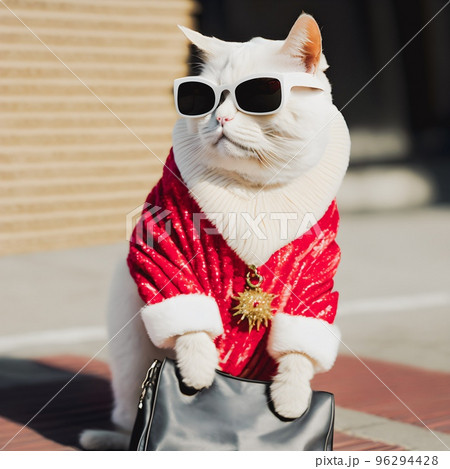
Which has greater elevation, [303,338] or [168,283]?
[168,283]

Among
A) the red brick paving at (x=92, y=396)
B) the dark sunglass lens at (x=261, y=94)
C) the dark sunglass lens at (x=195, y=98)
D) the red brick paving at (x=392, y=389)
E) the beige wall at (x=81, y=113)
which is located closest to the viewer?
the dark sunglass lens at (x=261, y=94)

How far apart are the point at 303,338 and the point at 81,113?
18.8ft

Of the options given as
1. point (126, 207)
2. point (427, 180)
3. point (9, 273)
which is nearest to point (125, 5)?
point (126, 207)

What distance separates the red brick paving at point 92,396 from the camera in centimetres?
315

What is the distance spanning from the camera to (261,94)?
2.41 meters

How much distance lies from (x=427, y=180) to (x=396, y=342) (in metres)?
5.75

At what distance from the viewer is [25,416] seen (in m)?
3.41

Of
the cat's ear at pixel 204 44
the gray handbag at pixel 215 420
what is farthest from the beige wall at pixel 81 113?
the gray handbag at pixel 215 420

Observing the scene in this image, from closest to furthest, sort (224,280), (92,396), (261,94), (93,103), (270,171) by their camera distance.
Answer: (261,94)
(270,171)
(224,280)
(92,396)
(93,103)

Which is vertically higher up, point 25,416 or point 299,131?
point 299,131

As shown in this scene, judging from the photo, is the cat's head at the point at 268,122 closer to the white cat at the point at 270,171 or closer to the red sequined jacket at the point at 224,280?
the white cat at the point at 270,171

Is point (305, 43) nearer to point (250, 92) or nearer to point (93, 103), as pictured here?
point (250, 92)

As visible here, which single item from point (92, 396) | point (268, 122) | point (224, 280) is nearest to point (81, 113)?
point (92, 396)
